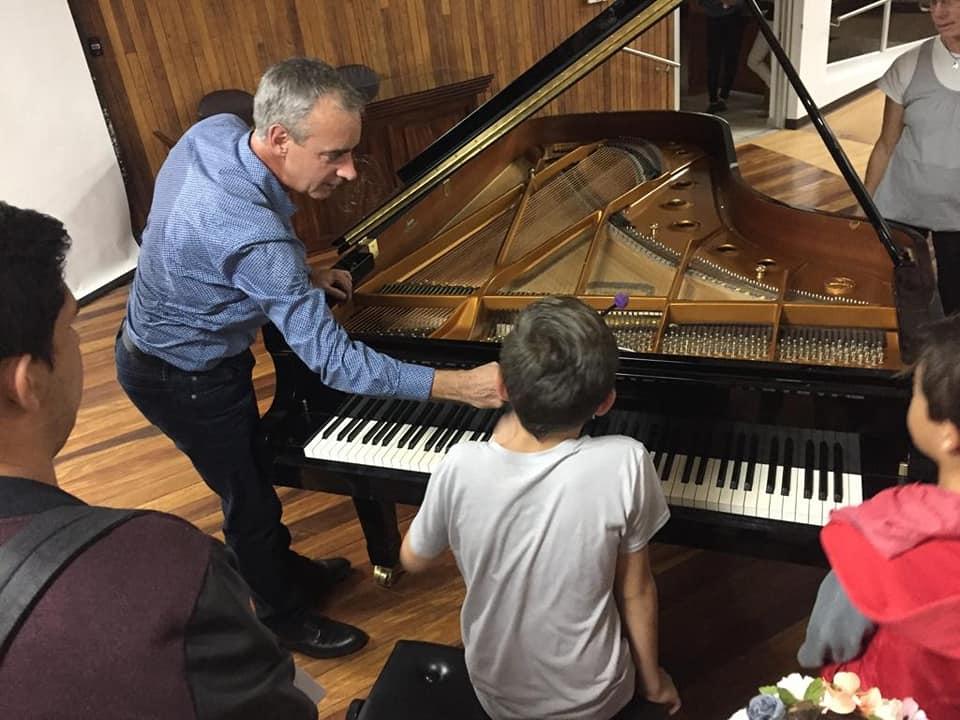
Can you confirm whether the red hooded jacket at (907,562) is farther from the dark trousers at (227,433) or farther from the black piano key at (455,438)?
the dark trousers at (227,433)

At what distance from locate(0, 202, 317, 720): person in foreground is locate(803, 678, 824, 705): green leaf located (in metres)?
0.80

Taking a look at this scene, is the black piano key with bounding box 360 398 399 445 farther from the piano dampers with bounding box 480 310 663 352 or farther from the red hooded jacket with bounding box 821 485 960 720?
the red hooded jacket with bounding box 821 485 960 720

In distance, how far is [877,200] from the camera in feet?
10.7

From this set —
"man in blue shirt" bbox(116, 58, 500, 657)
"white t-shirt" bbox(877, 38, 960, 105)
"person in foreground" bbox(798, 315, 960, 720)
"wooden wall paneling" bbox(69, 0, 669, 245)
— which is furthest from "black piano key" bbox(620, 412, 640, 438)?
"wooden wall paneling" bbox(69, 0, 669, 245)

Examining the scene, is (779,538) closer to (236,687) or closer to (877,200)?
(236,687)

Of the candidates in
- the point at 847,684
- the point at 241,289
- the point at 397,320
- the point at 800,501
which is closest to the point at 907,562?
the point at 847,684

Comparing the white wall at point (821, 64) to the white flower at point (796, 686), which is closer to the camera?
the white flower at point (796, 686)

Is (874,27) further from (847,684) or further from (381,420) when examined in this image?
Result: (847,684)

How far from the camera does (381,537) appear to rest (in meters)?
3.11

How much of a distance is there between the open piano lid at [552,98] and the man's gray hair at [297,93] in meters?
0.53

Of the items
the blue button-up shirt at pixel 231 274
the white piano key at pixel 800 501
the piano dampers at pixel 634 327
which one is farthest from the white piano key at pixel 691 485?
the blue button-up shirt at pixel 231 274

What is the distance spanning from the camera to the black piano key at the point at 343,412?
2584mm

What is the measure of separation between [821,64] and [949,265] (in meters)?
5.60

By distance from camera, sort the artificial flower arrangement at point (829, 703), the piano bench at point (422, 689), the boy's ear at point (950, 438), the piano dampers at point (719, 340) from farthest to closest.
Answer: the piano dampers at point (719, 340), the piano bench at point (422, 689), the boy's ear at point (950, 438), the artificial flower arrangement at point (829, 703)
